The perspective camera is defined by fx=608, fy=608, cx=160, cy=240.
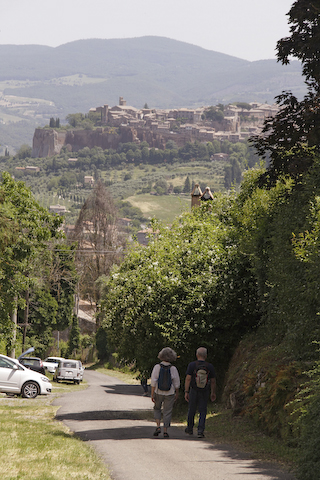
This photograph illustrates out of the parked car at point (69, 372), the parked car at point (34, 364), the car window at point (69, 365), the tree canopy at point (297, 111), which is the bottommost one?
the parked car at point (69, 372)

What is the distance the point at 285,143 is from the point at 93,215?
3903 cm

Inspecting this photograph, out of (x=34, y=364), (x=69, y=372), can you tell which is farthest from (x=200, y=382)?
(x=69, y=372)

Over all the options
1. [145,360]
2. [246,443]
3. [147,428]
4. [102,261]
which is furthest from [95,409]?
[102,261]

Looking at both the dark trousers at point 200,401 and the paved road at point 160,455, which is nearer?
the paved road at point 160,455

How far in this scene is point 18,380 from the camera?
20.6m

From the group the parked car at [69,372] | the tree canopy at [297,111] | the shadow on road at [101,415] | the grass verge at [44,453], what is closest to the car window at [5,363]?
the shadow on road at [101,415]

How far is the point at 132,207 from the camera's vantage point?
7820 inches

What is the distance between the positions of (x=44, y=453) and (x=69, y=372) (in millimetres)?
24790

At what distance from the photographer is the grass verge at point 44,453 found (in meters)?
7.81

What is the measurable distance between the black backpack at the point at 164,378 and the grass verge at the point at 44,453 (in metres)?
1.66

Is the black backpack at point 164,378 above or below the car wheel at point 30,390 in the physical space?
above

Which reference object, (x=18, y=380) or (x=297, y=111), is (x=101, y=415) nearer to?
(x=18, y=380)

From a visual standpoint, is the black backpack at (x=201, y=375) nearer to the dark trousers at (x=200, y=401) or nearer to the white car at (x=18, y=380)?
the dark trousers at (x=200, y=401)

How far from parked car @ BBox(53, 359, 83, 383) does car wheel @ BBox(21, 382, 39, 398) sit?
41.5 feet
